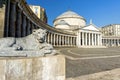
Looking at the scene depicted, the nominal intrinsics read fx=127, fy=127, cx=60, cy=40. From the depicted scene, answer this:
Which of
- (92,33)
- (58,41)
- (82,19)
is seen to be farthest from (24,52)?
(82,19)

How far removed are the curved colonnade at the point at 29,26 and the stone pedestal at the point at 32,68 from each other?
541 inches

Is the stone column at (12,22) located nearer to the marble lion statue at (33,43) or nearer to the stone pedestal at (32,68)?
the marble lion statue at (33,43)

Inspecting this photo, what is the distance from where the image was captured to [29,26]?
29234 millimetres

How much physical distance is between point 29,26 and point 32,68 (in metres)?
26.6

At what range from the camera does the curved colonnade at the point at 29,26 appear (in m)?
19.9

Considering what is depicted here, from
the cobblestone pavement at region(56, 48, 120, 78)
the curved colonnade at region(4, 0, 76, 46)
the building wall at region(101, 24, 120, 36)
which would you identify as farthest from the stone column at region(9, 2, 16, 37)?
the building wall at region(101, 24, 120, 36)

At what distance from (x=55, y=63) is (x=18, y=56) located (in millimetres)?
1174

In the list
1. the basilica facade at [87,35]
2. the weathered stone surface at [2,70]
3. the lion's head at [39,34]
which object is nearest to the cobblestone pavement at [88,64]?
the lion's head at [39,34]

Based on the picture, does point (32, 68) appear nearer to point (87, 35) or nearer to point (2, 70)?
point (2, 70)

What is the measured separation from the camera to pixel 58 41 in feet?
200

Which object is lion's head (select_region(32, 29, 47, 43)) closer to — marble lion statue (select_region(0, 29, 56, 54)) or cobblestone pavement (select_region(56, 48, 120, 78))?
marble lion statue (select_region(0, 29, 56, 54))

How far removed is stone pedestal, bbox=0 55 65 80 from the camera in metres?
3.45

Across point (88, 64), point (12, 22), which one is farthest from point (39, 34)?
point (12, 22)

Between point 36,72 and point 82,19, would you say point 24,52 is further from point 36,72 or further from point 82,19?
point 82,19
